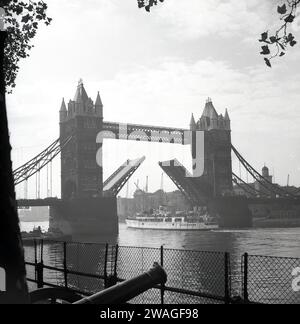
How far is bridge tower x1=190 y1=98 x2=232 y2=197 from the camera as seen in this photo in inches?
4245

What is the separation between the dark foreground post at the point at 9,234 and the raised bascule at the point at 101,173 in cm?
7928

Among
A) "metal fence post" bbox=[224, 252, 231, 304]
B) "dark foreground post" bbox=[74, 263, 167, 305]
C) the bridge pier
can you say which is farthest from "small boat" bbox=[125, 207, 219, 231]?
"dark foreground post" bbox=[74, 263, 167, 305]

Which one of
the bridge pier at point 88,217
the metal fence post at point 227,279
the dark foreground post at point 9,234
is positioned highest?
the dark foreground post at point 9,234

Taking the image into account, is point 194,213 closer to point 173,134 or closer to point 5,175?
point 173,134

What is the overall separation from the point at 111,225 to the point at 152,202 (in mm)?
89442

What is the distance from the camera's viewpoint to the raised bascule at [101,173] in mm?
84381

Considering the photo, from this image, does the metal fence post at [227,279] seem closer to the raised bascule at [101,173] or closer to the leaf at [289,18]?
the leaf at [289,18]

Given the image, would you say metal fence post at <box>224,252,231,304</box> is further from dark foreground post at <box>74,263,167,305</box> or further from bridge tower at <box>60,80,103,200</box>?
bridge tower at <box>60,80,103,200</box>

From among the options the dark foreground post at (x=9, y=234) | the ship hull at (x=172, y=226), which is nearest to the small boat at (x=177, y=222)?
the ship hull at (x=172, y=226)

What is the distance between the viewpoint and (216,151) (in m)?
110

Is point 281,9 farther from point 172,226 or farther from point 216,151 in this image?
point 216,151

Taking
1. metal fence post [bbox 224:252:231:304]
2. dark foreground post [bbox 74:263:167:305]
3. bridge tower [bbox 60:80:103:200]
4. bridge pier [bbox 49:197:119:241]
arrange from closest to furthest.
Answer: dark foreground post [bbox 74:263:167:305] → metal fence post [bbox 224:252:231:304] → bridge pier [bbox 49:197:119:241] → bridge tower [bbox 60:80:103:200]

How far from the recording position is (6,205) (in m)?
3.63
